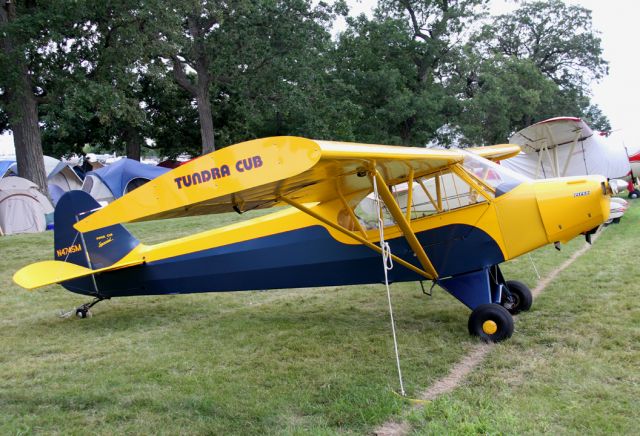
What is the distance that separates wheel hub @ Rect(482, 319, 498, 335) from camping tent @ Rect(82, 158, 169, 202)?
2095 cm

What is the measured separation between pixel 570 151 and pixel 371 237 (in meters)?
11.5

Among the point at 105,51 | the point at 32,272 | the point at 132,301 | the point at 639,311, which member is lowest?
the point at 639,311

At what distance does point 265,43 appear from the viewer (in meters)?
26.2

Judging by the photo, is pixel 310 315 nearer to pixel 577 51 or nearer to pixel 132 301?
pixel 132 301

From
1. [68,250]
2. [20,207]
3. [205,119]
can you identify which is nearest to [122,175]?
[205,119]

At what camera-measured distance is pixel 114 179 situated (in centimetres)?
2438

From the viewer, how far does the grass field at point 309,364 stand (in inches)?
154

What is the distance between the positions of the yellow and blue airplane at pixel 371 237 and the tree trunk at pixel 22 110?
12134 millimetres

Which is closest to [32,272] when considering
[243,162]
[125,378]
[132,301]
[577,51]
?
[132,301]

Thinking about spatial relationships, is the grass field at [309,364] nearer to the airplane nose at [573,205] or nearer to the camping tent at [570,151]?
the airplane nose at [573,205]

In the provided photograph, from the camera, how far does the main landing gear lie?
553 centimetres

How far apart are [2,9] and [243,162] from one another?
17924 mm

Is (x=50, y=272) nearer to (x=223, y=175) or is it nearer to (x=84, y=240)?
(x=84, y=240)

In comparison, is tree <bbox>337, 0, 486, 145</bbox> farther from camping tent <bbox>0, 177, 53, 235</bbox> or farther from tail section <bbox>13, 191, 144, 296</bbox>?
tail section <bbox>13, 191, 144, 296</bbox>
